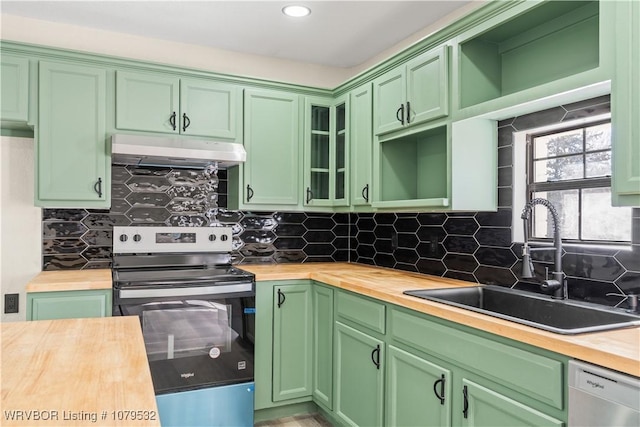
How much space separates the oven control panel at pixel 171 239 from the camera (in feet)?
10.1

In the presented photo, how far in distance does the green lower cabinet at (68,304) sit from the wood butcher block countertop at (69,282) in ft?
0.09

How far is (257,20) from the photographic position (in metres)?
2.93

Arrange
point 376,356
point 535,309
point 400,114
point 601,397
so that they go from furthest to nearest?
point 400,114, point 376,356, point 535,309, point 601,397

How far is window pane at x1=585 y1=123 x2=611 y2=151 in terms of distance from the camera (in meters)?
1.99

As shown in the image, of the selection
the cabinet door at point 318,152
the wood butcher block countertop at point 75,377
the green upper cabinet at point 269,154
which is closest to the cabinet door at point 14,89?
the green upper cabinet at point 269,154

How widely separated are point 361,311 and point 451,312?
2.43ft

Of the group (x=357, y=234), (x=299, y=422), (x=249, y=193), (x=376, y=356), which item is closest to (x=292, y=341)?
(x=299, y=422)

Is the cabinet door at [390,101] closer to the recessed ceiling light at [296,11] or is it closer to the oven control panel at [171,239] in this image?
the recessed ceiling light at [296,11]

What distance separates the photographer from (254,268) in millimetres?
3236

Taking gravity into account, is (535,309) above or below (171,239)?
below

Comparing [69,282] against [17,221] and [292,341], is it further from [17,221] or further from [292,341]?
[292,341]

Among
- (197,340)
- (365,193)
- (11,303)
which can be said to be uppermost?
(365,193)

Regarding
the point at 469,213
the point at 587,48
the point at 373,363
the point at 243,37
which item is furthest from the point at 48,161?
the point at 587,48

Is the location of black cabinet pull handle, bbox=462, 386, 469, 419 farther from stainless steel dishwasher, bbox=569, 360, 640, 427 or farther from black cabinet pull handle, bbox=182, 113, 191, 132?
black cabinet pull handle, bbox=182, 113, 191, 132
